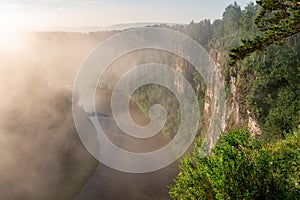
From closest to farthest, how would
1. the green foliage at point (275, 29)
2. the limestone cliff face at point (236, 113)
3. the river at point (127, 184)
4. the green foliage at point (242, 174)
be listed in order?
the green foliage at point (242, 174) < the green foliage at point (275, 29) < the limestone cliff face at point (236, 113) < the river at point (127, 184)

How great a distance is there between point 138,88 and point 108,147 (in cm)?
4160

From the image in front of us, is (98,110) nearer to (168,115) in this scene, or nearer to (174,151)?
(168,115)

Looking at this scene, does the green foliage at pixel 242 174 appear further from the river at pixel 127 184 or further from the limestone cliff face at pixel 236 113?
the river at pixel 127 184

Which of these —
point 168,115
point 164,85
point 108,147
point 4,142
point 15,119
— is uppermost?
point 164,85

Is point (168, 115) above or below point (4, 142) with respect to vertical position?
above

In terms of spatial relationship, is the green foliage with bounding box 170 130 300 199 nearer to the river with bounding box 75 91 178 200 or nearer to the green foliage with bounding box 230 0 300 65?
the green foliage with bounding box 230 0 300 65

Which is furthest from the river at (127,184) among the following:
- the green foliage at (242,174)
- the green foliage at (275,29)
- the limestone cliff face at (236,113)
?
the green foliage at (275,29)

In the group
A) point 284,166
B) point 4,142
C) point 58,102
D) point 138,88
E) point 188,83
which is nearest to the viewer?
point 284,166

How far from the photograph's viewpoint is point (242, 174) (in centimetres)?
806

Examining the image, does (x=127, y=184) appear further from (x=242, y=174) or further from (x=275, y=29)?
(x=275, y=29)

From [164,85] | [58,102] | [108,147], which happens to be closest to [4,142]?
[58,102]

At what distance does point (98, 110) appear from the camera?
3164 inches

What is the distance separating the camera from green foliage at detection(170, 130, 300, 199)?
7738 millimetres

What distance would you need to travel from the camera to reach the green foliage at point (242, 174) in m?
7.74
